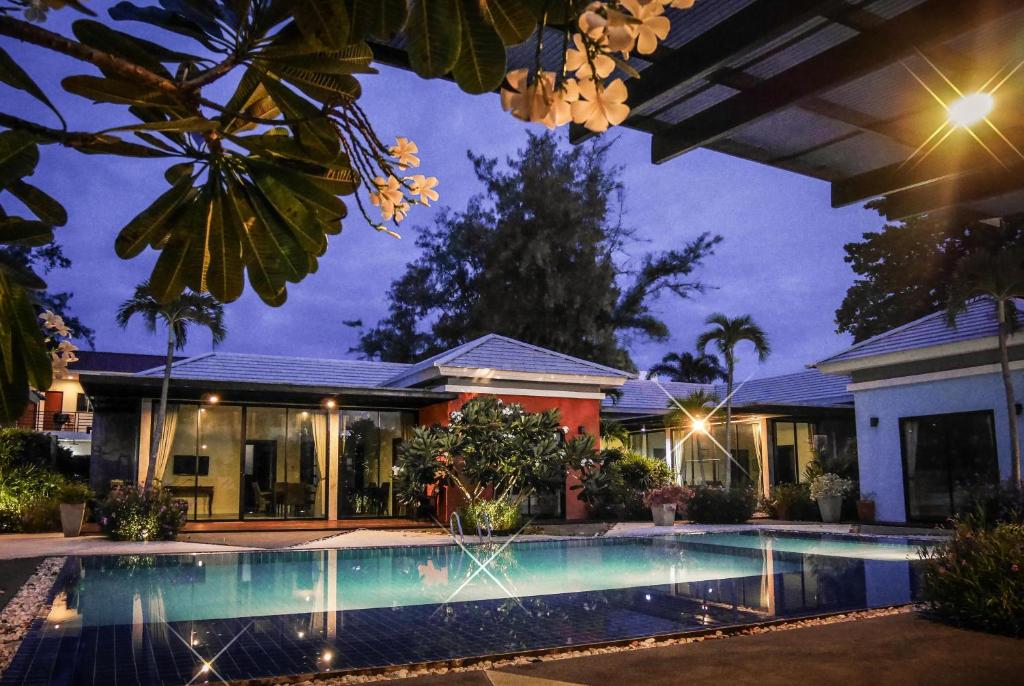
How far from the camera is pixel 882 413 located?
1698 centimetres

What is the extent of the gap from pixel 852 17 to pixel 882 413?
16.5 m

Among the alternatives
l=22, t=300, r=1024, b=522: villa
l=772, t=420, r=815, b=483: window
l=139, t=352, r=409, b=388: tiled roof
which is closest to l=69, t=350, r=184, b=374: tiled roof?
l=139, t=352, r=409, b=388: tiled roof

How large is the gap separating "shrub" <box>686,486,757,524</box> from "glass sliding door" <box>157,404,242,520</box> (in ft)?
33.7

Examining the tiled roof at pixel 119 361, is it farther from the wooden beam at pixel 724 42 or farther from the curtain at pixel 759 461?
the wooden beam at pixel 724 42

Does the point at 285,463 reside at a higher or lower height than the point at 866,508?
higher

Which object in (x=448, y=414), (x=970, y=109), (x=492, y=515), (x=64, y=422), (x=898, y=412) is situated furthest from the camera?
(x=64, y=422)

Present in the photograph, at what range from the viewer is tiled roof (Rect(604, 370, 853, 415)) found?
22.9m

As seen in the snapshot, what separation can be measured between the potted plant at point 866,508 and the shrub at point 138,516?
13.5 metres

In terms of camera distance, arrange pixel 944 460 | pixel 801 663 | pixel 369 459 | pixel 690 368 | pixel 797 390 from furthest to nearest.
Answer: pixel 690 368 → pixel 797 390 → pixel 369 459 → pixel 944 460 → pixel 801 663

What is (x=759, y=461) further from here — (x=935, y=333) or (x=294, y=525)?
(x=294, y=525)

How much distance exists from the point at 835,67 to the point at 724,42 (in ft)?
1.20

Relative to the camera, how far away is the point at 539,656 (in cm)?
553

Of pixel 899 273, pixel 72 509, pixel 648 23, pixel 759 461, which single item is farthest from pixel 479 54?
pixel 899 273

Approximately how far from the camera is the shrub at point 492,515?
1509 cm
